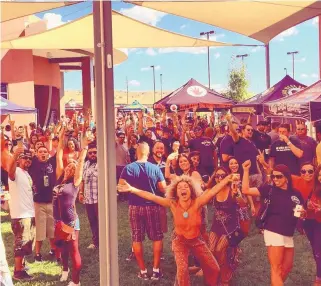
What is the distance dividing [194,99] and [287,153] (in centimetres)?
710

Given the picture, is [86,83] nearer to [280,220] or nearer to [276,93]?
[276,93]

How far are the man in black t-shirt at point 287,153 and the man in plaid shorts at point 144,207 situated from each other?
93.5 inches

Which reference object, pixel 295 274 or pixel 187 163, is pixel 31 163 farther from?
pixel 295 274

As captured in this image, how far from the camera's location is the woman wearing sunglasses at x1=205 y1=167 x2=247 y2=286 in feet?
16.0

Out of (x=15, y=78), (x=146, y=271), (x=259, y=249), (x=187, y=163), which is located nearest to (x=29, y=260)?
(x=146, y=271)

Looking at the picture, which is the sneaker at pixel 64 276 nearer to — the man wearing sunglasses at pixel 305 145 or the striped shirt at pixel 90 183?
the striped shirt at pixel 90 183

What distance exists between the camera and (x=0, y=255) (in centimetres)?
377

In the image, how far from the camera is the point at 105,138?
278 cm

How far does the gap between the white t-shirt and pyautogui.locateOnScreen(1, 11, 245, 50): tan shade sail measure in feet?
8.02

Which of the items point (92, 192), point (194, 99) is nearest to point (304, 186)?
point (92, 192)

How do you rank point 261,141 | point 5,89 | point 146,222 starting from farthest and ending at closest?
point 5,89, point 261,141, point 146,222

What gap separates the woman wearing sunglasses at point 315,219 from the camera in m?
4.73

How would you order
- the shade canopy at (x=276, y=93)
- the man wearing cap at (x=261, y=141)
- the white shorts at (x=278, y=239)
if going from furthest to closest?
the shade canopy at (x=276, y=93) < the man wearing cap at (x=261, y=141) < the white shorts at (x=278, y=239)

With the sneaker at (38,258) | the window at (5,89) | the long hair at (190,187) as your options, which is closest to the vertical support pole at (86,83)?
the window at (5,89)
